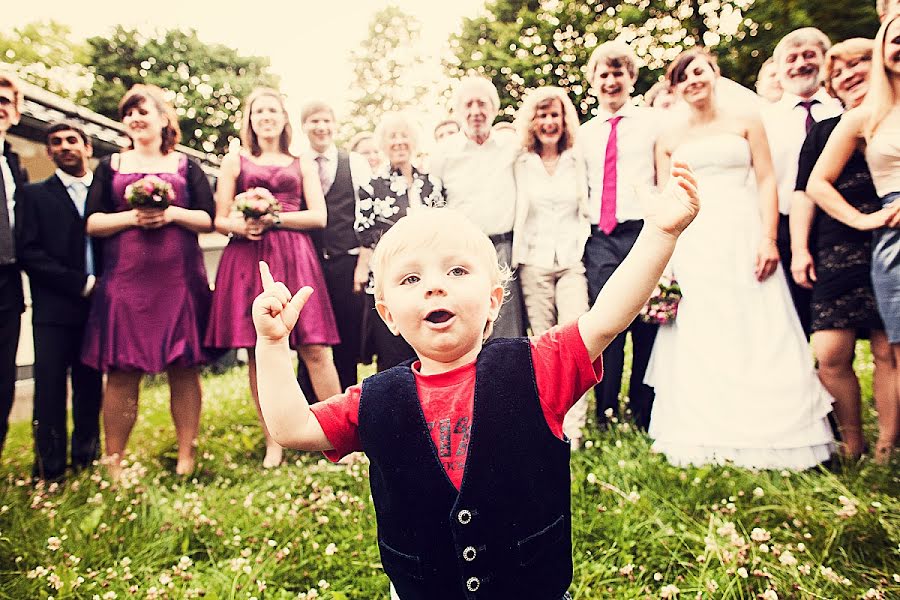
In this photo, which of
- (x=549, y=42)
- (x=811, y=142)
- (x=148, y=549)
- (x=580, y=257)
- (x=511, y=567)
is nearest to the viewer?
(x=511, y=567)

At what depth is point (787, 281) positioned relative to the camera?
409 cm

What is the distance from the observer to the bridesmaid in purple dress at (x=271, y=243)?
4.24 metres

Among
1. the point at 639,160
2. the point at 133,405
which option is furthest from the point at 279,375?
the point at 639,160

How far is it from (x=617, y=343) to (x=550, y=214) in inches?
41.9

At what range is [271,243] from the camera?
4.33 metres

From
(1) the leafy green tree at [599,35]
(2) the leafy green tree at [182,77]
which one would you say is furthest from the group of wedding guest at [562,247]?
(2) the leafy green tree at [182,77]

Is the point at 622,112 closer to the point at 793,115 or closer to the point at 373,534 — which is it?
the point at 793,115

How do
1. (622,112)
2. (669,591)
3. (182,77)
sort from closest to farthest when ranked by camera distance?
(669,591), (622,112), (182,77)

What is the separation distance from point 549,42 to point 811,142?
58.8ft

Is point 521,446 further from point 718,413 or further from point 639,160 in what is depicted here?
point 639,160

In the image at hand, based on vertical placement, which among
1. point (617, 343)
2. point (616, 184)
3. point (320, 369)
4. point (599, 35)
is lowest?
point (320, 369)

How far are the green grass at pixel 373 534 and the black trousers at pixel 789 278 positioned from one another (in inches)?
47.4

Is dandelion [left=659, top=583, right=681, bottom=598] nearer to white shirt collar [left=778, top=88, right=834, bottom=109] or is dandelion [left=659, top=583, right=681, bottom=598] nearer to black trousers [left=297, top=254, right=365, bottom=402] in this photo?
black trousers [left=297, top=254, right=365, bottom=402]

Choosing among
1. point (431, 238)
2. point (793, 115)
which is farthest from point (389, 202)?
point (431, 238)
